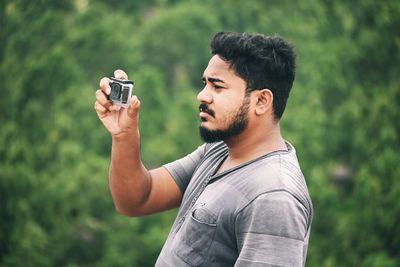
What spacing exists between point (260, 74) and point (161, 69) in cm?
3486

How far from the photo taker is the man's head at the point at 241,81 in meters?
2.26

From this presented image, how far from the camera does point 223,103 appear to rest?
226 centimetres

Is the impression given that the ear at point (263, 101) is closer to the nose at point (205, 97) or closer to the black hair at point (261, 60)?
the black hair at point (261, 60)

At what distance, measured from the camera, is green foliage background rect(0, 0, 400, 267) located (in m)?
23.9

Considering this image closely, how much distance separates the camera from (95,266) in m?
25.5

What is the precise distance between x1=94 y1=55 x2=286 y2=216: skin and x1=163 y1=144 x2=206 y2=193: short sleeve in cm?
2

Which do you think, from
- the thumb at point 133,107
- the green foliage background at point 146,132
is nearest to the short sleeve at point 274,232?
the thumb at point 133,107

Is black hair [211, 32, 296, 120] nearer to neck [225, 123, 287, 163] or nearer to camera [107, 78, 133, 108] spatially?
neck [225, 123, 287, 163]

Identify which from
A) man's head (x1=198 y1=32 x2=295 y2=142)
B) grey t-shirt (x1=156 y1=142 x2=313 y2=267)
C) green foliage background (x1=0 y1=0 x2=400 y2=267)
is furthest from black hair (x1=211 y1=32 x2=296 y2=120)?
green foliage background (x1=0 y1=0 x2=400 y2=267)

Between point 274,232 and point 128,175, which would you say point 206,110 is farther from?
point 274,232

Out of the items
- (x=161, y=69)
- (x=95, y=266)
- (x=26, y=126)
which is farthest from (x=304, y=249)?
(x=161, y=69)

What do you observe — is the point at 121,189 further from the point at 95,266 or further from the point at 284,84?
the point at 95,266

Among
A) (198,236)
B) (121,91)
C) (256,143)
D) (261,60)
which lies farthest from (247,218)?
(121,91)

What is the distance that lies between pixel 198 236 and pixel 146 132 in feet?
90.0
